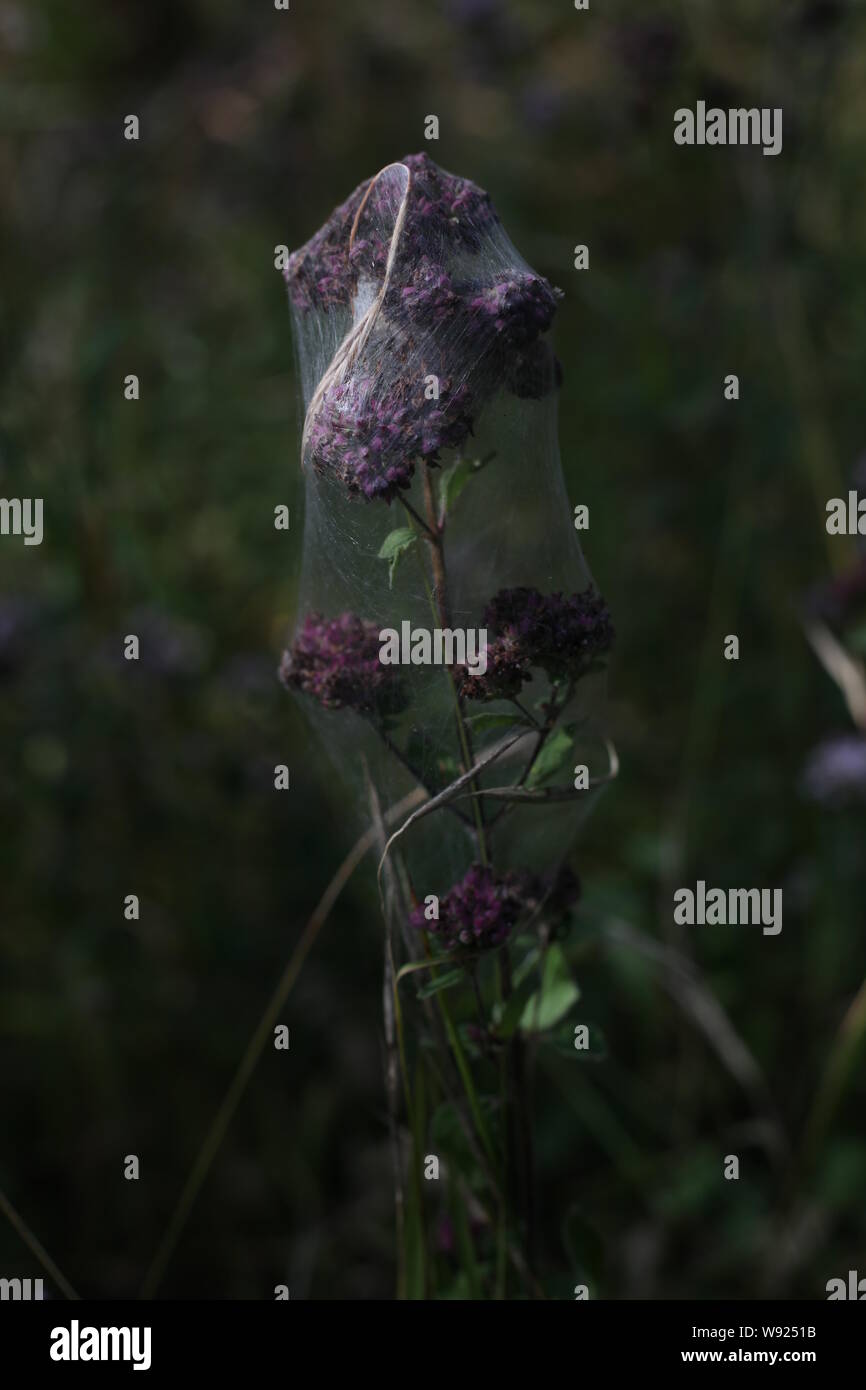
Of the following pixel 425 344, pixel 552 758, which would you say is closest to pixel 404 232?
pixel 425 344

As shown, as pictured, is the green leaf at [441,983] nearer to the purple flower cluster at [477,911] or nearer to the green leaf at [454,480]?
the purple flower cluster at [477,911]

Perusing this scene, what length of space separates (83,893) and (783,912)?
4.81 feet

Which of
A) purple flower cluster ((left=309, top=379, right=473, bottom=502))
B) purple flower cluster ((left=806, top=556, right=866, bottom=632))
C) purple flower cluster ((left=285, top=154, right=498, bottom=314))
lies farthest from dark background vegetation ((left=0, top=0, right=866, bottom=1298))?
purple flower cluster ((left=309, top=379, right=473, bottom=502))

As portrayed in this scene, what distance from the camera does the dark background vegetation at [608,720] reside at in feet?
8.35

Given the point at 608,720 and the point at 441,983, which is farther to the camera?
the point at 608,720

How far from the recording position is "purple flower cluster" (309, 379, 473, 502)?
1089 mm

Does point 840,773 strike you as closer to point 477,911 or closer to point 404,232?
point 477,911

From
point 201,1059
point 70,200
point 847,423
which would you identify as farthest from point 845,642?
point 70,200

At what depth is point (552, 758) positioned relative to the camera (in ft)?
4.07

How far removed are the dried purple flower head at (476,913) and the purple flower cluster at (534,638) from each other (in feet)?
0.58

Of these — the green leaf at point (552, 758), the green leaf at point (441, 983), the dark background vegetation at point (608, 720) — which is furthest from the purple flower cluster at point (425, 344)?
the dark background vegetation at point (608, 720)

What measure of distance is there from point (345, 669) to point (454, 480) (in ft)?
0.64

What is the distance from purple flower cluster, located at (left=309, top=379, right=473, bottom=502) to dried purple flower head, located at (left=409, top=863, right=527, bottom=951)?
36 centimetres

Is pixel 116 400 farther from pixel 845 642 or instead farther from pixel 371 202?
pixel 371 202
